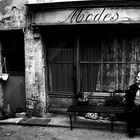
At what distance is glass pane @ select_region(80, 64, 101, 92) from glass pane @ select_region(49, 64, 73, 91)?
1.36 ft

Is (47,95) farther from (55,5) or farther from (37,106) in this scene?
(55,5)

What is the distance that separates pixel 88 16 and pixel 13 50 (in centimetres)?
306

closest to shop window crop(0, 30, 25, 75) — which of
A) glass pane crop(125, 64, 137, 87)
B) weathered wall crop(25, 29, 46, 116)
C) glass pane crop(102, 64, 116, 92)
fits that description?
weathered wall crop(25, 29, 46, 116)

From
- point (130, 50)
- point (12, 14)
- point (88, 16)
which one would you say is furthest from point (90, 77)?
point (12, 14)

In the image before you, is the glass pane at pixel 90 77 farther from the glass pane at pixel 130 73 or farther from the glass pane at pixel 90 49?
the glass pane at pixel 130 73

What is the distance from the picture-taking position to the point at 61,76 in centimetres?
946

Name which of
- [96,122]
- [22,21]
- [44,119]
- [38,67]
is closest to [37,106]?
[44,119]

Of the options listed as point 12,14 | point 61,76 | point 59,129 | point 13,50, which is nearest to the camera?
point 59,129

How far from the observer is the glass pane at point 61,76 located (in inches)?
369

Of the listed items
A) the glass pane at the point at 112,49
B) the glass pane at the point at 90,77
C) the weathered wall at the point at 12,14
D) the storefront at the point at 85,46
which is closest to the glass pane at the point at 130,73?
the storefront at the point at 85,46

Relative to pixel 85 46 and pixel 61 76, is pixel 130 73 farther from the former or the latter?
pixel 61 76

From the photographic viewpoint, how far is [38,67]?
905 centimetres

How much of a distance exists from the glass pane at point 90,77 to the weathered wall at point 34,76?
1356mm

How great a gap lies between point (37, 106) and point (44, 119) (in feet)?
1.69
